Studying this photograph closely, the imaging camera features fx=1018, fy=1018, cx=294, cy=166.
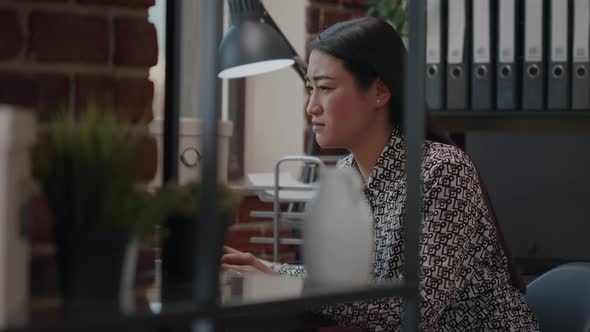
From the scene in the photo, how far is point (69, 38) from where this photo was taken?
1273 millimetres

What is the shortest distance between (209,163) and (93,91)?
369 mm

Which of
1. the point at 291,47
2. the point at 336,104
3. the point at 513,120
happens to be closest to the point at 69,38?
the point at 336,104

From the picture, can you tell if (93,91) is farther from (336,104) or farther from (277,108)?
(277,108)

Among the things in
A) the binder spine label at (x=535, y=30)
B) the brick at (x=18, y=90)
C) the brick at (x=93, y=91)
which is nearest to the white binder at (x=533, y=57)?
the binder spine label at (x=535, y=30)

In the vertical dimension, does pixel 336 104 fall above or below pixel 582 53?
below

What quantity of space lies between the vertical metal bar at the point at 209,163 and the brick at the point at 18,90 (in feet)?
1.05

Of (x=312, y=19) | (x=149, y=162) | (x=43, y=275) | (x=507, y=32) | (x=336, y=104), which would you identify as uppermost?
(x=312, y=19)

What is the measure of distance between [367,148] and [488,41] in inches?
31.0

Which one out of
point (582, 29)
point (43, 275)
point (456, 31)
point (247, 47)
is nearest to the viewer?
point (43, 275)

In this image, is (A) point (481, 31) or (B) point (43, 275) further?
(A) point (481, 31)

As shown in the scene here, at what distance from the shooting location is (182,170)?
137 cm

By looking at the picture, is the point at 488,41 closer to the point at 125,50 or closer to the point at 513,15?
the point at 513,15

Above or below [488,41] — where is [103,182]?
below

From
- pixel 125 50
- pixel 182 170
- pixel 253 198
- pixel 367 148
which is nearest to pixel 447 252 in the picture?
pixel 367 148
